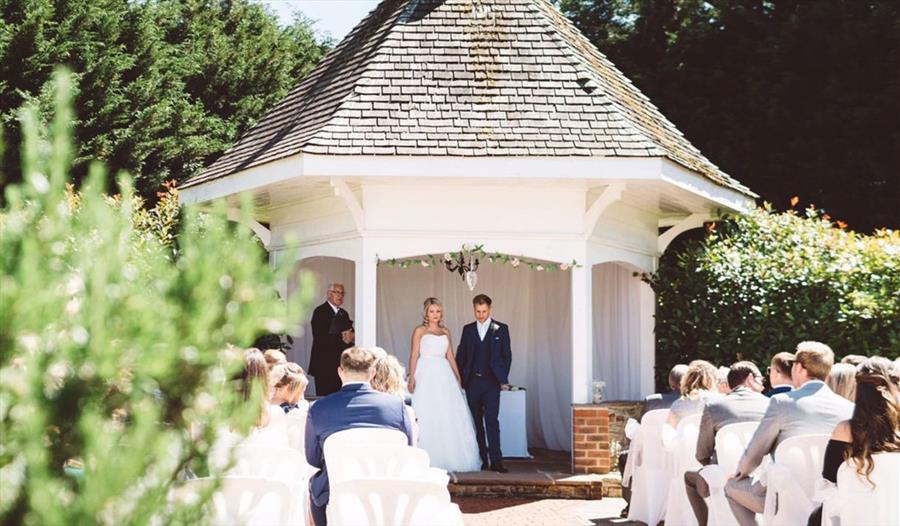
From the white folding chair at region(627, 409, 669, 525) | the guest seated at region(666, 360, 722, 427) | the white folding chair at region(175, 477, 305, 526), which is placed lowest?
the white folding chair at region(627, 409, 669, 525)

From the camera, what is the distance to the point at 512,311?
17.2 meters

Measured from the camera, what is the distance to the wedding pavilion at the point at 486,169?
1235cm

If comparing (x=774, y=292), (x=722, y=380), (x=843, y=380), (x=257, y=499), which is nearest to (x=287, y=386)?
(x=257, y=499)

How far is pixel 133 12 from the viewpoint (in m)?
22.7

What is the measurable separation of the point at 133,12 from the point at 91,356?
22269 mm

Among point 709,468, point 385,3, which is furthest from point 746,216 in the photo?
point 709,468

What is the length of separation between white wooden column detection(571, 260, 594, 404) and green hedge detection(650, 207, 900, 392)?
1.69 metres

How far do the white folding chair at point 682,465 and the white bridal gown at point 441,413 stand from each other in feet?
12.3

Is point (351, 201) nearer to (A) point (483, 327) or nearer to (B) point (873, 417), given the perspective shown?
(A) point (483, 327)

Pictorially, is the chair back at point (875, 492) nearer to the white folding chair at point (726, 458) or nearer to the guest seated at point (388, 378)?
the white folding chair at point (726, 458)

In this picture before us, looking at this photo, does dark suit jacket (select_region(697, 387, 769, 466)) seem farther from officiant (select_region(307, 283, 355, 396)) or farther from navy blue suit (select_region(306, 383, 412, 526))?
officiant (select_region(307, 283, 355, 396))

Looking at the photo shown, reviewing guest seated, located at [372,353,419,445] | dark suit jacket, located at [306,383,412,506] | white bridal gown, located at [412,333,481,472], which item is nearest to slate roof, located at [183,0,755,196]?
white bridal gown, located at [412,333,481,472]

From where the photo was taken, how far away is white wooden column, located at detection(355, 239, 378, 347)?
1281 cm

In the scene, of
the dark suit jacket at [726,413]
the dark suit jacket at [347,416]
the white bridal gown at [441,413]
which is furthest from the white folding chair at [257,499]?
the white bridal gown at [441,413]
